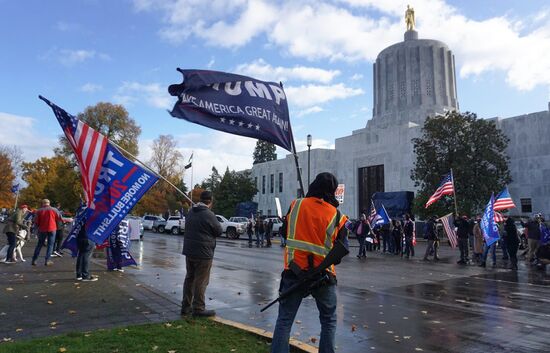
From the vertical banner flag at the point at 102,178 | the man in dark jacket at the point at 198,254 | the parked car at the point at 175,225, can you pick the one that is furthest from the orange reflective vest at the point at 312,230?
the parked car at the point at 175,225

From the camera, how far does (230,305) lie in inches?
311

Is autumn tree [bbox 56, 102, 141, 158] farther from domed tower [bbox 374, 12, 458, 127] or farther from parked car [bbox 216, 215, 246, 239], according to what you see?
domed tower [bbox 374, 12, 458, 127]

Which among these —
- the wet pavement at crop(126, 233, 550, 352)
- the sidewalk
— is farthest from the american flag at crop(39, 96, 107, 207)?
the wet pavement at crop(126, 233, 550, 352)

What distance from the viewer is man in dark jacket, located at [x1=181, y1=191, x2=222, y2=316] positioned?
21.8 ft

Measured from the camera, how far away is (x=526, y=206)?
39.5 m

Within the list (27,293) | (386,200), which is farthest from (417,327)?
(386,200)

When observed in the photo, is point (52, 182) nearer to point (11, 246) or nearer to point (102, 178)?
point (11, 246)

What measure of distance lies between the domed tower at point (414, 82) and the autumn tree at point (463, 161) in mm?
17088

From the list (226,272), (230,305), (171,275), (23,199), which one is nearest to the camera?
(230,305)

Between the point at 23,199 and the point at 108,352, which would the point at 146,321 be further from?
the point at 23,199

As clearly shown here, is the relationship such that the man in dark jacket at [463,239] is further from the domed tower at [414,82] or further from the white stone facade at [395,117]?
the domed tower at [414,82]

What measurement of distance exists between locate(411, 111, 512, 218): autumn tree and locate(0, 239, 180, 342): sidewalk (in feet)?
98.6

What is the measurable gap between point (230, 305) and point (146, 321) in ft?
6.29

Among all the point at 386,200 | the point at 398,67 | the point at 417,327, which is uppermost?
the point at 398,67
